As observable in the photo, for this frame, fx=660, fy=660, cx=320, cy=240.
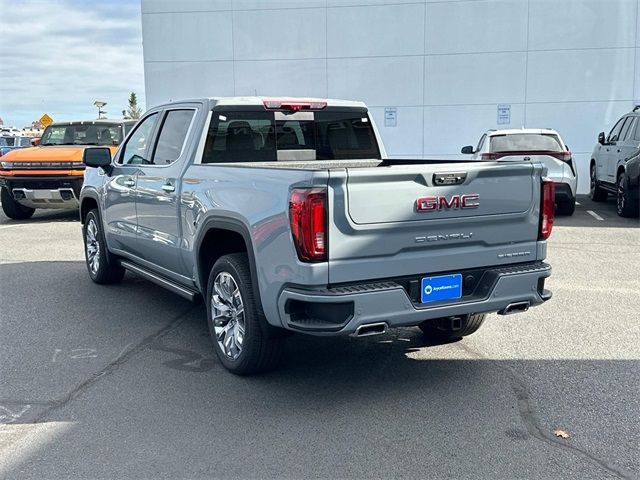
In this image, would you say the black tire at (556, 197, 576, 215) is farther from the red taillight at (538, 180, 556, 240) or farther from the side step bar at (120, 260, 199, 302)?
the side step bar at (120, 260, 199, 302)

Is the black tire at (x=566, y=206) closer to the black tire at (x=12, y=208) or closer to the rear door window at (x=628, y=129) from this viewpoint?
the rear door window at (x=628, y=129)

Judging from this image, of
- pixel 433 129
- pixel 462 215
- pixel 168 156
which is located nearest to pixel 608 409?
pixel 462 215

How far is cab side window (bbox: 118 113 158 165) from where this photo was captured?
20.4 ft

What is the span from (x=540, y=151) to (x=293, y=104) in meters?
7.49

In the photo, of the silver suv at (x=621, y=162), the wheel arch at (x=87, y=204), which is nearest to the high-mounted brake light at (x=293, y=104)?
the wheel arch at (x=87, y=204)

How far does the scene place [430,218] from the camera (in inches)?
161

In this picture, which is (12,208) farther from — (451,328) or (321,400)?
(321,400)

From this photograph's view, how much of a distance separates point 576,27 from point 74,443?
17.5m

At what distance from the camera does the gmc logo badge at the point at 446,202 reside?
4031 mm

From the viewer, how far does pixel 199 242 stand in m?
4.90

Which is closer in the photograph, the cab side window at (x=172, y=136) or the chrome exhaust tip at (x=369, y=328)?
the chrome exhaust tip at (x=369, y=328)

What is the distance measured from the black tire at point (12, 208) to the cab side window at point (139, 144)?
24.8 feet

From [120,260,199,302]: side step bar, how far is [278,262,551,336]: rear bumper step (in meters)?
1.54

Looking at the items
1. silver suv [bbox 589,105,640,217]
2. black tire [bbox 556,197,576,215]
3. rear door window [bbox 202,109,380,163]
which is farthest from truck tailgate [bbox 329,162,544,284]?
black tire [bbox 556,197,576,215]
